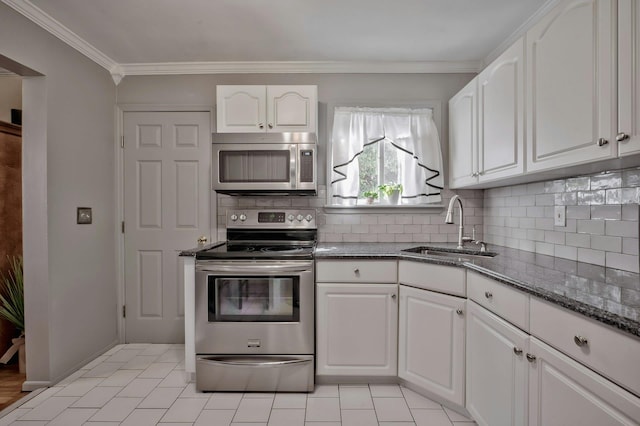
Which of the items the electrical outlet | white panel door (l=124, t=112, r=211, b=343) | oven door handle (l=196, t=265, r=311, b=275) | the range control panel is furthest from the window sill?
white panel door (l=124, t=112, r=211, b=343)

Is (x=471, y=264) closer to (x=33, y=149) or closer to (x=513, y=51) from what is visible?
(x=513, y=51)

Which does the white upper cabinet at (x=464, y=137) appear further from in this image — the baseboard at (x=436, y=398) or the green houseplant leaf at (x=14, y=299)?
the green houseplant leaf at (x=14, y=299)

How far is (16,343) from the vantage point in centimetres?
244

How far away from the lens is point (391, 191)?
9.30 feet

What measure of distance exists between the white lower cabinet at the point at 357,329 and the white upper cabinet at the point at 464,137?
1.01 meters

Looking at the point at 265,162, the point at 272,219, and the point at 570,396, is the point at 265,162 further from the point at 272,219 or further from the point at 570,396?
the point at 570,396

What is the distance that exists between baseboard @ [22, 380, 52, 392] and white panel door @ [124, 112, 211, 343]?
73cm

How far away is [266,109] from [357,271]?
55.1 inches

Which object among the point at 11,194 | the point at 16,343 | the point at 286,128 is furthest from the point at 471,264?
the point at 11,194

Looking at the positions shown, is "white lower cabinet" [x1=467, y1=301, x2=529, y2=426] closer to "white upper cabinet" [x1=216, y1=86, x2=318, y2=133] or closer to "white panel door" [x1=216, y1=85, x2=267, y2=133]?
"white upper cabinet" [x1=216, y1=86, x2=318, y2=133]

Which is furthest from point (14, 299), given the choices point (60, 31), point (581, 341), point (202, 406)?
point (581, 341)

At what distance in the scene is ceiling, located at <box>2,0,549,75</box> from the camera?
2053mm

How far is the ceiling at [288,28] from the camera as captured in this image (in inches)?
80.8

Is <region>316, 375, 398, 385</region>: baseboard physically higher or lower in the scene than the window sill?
lower
